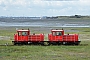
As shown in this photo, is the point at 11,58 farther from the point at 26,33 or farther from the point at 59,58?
the point at 26,33

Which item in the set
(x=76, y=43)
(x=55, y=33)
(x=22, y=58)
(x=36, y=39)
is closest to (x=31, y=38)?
(x=36, y=39)

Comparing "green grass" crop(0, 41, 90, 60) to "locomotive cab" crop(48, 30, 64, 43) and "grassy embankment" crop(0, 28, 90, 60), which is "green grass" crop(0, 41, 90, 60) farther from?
"locomotive cab" crop(48, 30, 64, 43)

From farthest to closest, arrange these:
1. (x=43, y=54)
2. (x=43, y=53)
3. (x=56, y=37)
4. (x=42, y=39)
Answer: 1. (x=56, y=37)
2. (x=42, y=39)
3. (x=43, y=53)
4. (x=43, y=54)

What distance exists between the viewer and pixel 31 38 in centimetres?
4378

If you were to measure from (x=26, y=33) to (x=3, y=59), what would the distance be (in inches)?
661

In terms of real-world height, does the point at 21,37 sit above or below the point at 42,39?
above

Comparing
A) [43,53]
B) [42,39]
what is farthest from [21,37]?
[43,53]

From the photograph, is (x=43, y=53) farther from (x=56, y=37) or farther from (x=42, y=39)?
(x=56, y=37)

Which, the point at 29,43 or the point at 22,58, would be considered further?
the point at 29,43

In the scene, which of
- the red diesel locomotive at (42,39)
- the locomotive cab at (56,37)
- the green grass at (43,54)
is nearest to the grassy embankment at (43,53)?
the green grass at (43,54)

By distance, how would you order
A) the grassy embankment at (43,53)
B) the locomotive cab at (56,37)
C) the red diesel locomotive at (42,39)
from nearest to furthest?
the grassy embankment at (43,53), the red diesel locomotive at (42,39), the locomotive cab at (56,37)

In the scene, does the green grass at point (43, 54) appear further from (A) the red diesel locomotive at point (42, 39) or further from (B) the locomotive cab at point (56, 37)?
(B) the locomotive cab at point (56, 37)

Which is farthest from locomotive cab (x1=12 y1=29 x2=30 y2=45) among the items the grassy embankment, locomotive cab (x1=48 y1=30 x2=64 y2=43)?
the grassy embankment

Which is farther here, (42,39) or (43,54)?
(42,39)
